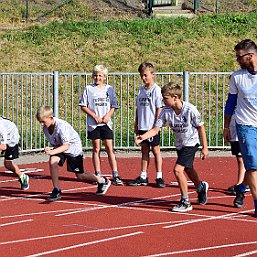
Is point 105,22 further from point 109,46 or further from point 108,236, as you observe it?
point 108,236

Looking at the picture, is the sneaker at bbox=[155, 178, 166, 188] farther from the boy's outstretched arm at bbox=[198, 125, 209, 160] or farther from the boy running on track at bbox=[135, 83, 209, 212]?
the boy's outstretched arm at bbox=[198, 125, 209, 160]

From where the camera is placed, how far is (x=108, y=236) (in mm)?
9875

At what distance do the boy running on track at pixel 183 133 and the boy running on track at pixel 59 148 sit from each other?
4.31 ft

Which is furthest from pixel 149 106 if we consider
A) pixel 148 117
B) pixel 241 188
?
pixel 241 188

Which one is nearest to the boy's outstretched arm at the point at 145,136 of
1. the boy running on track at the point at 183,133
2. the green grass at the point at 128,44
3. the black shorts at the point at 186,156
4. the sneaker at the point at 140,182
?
the boy running on track at the point at 183,133

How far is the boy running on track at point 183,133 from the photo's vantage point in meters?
11.5

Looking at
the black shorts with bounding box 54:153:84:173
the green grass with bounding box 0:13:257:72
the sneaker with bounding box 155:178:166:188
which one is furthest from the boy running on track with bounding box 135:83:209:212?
the green grass with bounding box 0:13:257:72

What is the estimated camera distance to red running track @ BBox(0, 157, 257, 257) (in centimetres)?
922

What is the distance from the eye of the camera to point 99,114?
46.1ft

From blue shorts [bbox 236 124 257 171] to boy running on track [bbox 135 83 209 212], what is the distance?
871 millimetres

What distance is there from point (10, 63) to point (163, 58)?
5062mm

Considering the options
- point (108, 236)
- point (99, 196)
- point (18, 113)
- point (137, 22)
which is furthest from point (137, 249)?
point (137, 22)

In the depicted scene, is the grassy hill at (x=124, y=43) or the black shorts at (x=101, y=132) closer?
the black shorts at (x=101, y=132)

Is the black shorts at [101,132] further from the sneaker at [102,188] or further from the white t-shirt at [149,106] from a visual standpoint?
the sneaker at [102,188]
